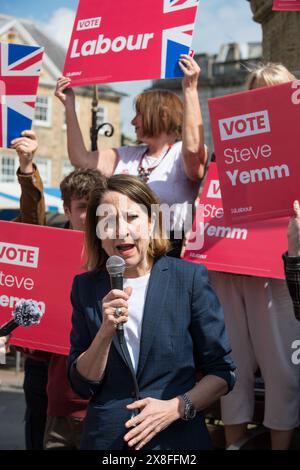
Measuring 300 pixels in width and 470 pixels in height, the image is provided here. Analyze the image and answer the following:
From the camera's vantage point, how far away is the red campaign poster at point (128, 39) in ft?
10.8

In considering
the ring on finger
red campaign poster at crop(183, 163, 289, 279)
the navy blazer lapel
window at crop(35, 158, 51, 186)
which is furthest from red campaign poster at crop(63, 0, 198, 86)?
window at crop(35, 158, 51, 186)

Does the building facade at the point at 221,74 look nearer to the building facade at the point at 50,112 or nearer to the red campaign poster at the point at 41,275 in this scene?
the building facade at the point at 50,112

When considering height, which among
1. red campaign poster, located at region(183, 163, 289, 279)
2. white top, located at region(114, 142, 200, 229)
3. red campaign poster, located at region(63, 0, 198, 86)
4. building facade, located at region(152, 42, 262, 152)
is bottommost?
red campaign poster, located at region(183, 163, 289, 279)

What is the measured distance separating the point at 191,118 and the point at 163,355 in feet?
4.26

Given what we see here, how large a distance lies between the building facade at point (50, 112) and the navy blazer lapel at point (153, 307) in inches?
1207

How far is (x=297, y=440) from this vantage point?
3127 mm

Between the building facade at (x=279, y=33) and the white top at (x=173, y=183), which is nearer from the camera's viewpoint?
the white top at (x=173, y=183)

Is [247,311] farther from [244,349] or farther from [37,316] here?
[37,316]

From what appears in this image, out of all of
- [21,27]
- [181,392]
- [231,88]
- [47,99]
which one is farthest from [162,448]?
[231,88]

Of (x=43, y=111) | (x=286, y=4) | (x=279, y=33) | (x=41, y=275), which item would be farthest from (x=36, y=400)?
(x=43, y=111)

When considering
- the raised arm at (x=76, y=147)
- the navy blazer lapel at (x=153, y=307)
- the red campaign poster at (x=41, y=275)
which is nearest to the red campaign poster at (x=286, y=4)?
the raised arm at (x=76, y=147)

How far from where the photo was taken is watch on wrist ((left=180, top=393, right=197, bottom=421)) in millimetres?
2250

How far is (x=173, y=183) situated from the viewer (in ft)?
11.0

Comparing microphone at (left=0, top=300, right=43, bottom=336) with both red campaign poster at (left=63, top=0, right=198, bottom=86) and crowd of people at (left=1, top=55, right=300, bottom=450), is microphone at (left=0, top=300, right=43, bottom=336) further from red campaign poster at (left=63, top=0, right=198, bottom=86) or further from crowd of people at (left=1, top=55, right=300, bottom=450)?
red campaign poster at (left=63, top=0, right=198, bottom=86)
